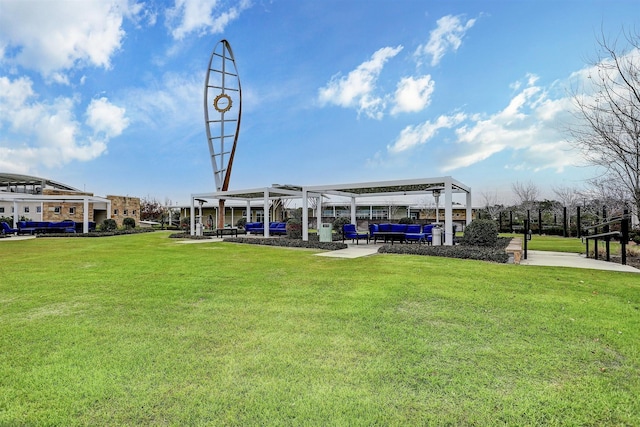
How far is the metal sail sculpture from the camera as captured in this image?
25062 millimetres

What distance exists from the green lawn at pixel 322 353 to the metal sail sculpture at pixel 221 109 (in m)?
20.0

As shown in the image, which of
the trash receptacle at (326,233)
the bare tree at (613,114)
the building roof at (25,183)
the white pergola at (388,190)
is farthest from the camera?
the building roof at (25,183)

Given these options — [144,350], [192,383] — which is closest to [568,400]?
[192,383]

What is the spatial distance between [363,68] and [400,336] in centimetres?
1250

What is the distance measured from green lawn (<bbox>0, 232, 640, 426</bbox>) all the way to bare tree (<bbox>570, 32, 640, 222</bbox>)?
5.26 metres

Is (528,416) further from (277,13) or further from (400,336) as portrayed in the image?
(277,13)

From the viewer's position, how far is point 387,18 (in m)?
12.0

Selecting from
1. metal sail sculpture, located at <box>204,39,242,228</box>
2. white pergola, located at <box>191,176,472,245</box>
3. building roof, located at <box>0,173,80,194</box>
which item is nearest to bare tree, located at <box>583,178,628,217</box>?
white pergola, located at <box>191,176,472,245</box>

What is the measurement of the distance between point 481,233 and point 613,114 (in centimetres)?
486

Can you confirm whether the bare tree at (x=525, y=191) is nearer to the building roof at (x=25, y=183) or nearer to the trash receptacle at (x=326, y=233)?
the trash receptacle at (x=326, y=233)

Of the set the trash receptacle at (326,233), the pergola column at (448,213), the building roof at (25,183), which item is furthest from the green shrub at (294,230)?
the building roof at (25,183)

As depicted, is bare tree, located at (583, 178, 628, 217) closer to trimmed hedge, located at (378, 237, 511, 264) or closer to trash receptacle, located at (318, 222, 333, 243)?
trimmed hedge, located at (378, 237, 511, 264)

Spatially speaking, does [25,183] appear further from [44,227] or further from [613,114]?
[613,114]

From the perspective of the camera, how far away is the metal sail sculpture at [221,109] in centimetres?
2506
